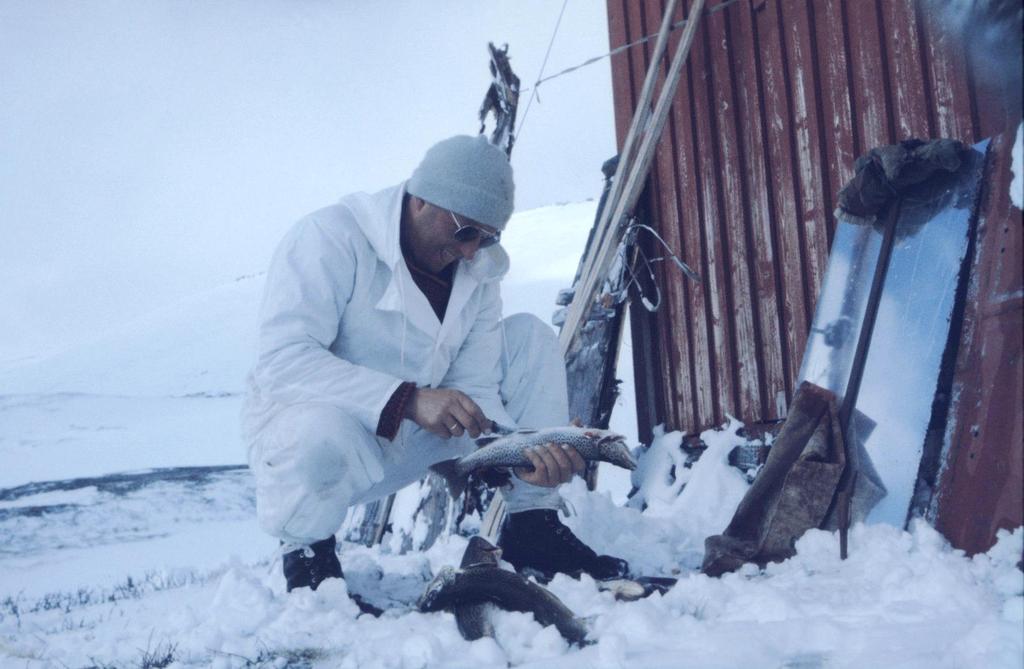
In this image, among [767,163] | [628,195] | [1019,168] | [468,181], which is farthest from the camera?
[628,195]

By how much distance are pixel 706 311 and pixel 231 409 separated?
15399 millimetres

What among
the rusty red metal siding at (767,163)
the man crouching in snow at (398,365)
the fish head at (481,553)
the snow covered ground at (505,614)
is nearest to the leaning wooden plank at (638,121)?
the rusty red metal siding at (767,163)

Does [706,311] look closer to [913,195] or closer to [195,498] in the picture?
[913,195]

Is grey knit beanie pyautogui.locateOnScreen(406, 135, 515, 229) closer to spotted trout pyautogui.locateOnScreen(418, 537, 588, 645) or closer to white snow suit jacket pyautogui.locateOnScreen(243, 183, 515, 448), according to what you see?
white snow suit jacket pyautogui.locateOnScreen(243, 183, 515, 448)

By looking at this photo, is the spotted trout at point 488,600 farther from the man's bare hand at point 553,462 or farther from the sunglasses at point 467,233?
the sunglasses at point 467,233

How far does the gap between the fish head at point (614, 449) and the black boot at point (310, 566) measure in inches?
37.2

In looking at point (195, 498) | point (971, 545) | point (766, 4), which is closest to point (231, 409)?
point (195, 498)

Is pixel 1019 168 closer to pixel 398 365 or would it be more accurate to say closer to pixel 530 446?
pixel 530 446

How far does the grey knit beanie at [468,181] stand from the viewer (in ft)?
9.79

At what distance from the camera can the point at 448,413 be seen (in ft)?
8.90

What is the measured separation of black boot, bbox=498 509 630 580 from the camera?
309 cm

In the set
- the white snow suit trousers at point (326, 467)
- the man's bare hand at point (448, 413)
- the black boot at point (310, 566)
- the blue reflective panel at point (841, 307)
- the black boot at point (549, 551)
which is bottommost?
the black boot at point (549, 551)

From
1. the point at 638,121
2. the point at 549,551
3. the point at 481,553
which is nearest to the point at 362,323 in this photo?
the point at 481,553

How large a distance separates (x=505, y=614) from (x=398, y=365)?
1.19 meters
